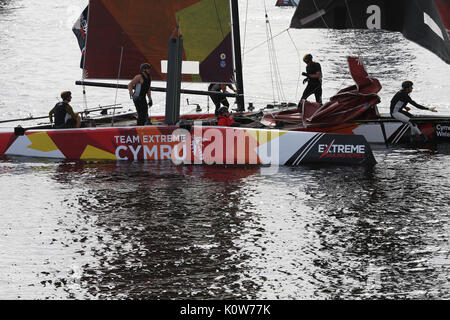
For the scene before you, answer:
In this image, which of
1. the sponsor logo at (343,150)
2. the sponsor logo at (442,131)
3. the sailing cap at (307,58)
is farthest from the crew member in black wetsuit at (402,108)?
the sailing cap at (307,58)

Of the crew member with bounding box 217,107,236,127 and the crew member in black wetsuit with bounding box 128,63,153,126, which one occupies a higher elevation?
the crew member in black wetsuit with bounding box 128,63,153,126

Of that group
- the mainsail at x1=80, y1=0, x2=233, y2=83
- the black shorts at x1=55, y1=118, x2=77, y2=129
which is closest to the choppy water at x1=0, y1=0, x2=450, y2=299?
the black shorts at x1=55, y1=118, x2=77, y2=129

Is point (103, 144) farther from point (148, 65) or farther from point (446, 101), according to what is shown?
point (446, 101)

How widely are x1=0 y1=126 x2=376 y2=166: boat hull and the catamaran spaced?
0.07 feet

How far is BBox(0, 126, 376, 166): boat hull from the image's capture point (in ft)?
59.1

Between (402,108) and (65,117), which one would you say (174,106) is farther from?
(402,108)

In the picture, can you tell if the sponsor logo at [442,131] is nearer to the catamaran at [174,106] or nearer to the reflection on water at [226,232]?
the reflection on water at [226,232]

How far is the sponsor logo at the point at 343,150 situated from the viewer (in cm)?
1795

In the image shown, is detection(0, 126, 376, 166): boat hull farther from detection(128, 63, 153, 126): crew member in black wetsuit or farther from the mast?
the mast

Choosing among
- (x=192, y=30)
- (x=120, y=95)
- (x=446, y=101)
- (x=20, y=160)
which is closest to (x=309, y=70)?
(x=192, y=30)

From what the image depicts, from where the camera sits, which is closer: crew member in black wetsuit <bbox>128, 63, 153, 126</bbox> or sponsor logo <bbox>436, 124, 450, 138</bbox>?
crew member in black wetsuit <bbox>128, 63, 153, 126</bbox>

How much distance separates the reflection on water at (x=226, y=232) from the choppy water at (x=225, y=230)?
1.1 inches

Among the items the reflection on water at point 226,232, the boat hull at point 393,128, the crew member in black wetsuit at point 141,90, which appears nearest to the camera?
the reflection on water at point 226,232

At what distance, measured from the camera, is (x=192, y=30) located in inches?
799
